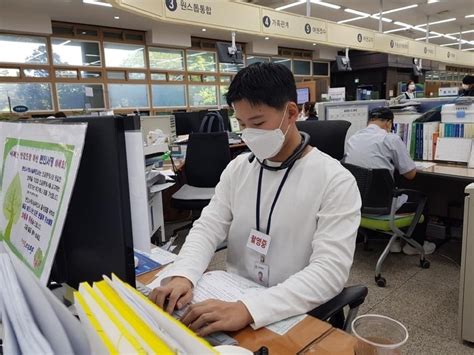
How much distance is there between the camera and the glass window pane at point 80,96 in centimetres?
694

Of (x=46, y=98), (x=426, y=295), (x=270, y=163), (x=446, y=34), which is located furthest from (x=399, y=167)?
(x=446, y=34)

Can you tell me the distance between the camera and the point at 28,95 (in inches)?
260

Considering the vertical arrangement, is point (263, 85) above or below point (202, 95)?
below

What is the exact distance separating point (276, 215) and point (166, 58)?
7.95 meters

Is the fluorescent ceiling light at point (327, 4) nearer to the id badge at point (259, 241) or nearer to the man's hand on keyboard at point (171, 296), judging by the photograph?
the id badge at point (259, 241)

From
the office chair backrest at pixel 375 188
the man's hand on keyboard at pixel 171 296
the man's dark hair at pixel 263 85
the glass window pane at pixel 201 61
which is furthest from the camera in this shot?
the glass window pane at pixel 201 61

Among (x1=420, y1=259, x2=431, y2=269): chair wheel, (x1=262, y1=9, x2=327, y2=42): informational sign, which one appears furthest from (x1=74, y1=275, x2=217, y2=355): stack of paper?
(x1=262, y1=9, x2=327, y2=42): informational sign

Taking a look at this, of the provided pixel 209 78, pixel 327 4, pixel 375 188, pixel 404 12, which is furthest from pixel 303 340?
pixel 404 12

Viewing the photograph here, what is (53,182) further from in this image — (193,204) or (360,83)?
(360,83)

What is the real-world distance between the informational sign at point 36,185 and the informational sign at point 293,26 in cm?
489

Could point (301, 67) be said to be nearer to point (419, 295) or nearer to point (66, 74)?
point (66, 74)

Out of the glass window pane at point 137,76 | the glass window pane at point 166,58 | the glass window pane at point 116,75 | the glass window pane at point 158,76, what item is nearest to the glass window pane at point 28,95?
the glass window pane at point 116,75

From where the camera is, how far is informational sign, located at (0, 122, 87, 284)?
0.60 m

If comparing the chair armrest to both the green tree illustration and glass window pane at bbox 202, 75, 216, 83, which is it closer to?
the green tree illustration
